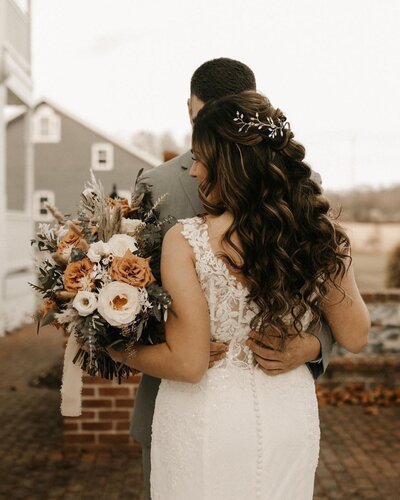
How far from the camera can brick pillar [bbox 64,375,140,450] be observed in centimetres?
560

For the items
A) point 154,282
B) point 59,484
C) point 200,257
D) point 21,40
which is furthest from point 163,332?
point 21,40

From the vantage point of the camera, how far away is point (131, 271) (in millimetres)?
2256

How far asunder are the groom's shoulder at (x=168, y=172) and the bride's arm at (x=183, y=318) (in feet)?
1.98

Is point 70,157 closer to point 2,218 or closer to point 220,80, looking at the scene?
point 2,218

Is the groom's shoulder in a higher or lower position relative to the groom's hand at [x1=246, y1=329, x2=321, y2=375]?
higher

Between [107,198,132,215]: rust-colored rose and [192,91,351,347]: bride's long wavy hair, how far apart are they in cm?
39

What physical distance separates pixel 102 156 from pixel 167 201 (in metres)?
30.7

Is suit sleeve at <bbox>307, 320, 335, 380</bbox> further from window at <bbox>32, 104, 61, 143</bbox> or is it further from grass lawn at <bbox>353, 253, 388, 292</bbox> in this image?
grass lawn at <bbox>353, 253, 388, 292</bbox>

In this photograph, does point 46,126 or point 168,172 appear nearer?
point 168,172

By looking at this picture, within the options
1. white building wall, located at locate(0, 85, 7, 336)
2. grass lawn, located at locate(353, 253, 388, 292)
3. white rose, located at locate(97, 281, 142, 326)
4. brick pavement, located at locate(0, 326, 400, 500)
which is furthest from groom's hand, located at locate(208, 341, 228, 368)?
grass lawn, located at locate(353, 253, 388, 292)

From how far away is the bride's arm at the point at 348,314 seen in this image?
2365 millimetres

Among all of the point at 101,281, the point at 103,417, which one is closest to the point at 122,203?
the point at 101,281

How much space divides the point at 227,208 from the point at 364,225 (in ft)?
132

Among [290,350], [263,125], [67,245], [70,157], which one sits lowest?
[290,350]
